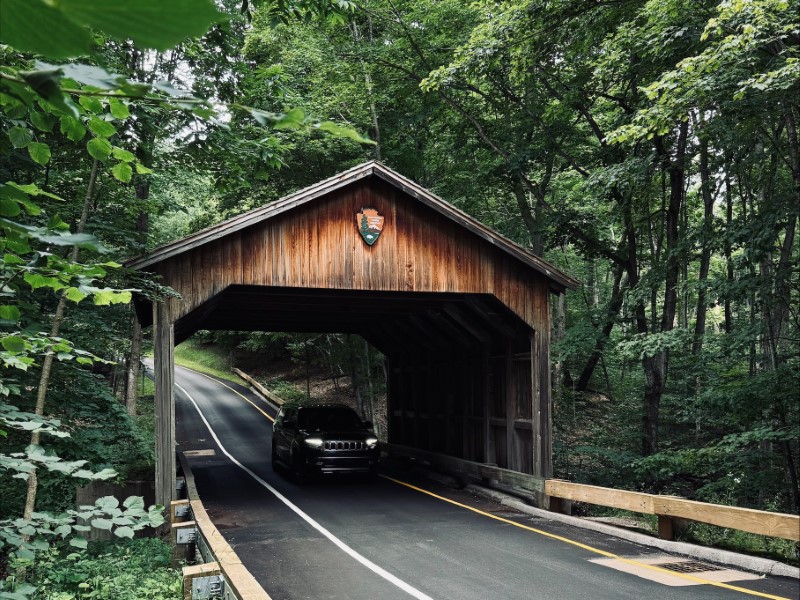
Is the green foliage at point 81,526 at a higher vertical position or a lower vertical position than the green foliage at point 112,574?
higher

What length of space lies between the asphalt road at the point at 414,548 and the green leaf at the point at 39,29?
7.46m

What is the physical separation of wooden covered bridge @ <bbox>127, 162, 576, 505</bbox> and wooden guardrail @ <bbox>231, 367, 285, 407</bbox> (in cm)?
1994

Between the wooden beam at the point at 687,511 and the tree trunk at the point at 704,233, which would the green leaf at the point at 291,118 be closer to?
the wooden beam at the point at 687,511

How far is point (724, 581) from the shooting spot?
780 cm

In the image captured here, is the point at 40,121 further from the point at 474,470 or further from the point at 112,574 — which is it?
the point at 474,470

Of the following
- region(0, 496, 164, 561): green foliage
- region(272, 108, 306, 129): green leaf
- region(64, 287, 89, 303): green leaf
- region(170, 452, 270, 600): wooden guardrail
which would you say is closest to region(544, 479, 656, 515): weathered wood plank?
region(170, 452, 270, 600): wooden guardrail

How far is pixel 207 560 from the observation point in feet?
26.0

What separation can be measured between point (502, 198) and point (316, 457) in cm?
1383

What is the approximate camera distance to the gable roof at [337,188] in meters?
11.6

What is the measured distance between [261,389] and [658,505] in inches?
1317

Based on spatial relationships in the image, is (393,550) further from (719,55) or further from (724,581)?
(719,55)

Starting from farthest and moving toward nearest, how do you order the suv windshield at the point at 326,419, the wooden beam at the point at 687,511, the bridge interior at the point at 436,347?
the suv windshield at the point at 326,419
the bridge interior at the point at 436,347
the wooden beam at the point at 687,511

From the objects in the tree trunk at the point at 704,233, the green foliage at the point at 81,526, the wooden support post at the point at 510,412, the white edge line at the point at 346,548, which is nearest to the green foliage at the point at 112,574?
the white edge line at the point at 346,548

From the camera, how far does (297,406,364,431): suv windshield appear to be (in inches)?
684
